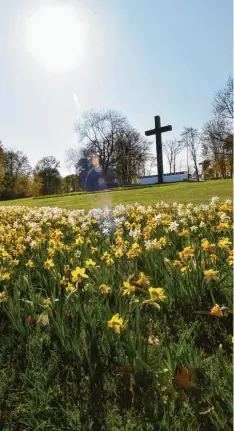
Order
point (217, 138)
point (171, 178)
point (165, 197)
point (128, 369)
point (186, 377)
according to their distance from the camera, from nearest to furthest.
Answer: point (186, 377) → point (128, 369) → point (165, 197) → point (217, 138) → point (171, 178)

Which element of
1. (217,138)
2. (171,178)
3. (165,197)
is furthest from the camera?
(171,178)

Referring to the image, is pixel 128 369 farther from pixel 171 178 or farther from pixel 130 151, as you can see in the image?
pixel 171 178

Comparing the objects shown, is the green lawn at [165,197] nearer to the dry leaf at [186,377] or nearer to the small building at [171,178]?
the dry leaf at [186,377]

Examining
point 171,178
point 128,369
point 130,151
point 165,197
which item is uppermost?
point 130,151

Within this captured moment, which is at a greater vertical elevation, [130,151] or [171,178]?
[130,151]

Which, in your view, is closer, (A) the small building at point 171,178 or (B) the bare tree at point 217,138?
(B) the bare tree at point 217,138

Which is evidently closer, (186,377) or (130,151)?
(186,377)

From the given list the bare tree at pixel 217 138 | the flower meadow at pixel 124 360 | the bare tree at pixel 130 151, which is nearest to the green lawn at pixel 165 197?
the flower meadow at pixel 124 360

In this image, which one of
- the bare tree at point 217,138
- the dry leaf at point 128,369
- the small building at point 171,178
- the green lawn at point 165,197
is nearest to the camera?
the dry leaf at point 128,369

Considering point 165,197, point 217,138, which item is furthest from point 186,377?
point 217,138

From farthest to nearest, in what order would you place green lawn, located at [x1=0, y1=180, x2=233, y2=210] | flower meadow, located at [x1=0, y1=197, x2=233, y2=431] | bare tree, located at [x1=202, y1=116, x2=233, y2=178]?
bare tree, located at [x1=202, y1=116, x2=233, y2=178] → green lawn, located at [x1=0, y1=180, x2=233, y2=210] → flower meadow, located at [x1=0, y1=197, x2=233, y2=431]

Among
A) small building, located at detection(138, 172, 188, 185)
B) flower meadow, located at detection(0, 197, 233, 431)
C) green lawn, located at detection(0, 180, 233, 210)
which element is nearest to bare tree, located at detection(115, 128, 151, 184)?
small building, located at detection(138, 172, 188, 185)

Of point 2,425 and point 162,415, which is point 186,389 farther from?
point 2,425

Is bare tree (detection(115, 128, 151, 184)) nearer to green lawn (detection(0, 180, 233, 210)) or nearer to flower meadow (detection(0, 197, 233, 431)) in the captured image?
green lawn (detection(0, 180, 233, 210))
